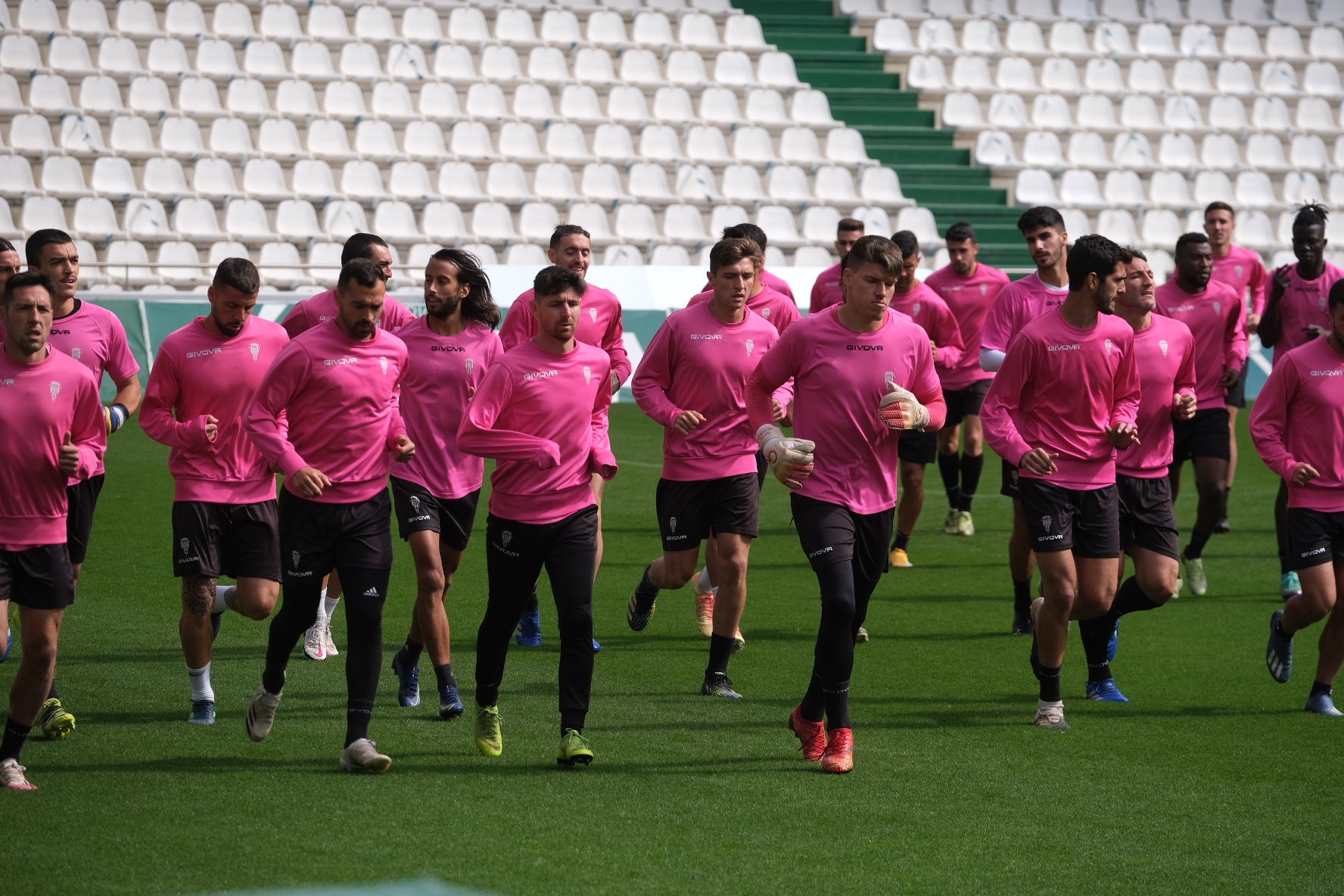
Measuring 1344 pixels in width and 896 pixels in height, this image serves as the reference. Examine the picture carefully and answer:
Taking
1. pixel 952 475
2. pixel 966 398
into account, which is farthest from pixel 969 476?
pixel 966 398

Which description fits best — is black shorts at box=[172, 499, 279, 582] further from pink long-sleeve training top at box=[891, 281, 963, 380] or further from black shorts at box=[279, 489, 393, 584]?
pink long-sleeve training top at box=[891, 281, 963, 380]

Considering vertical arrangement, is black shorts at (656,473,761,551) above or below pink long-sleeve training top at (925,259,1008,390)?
below

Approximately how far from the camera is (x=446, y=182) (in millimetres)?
20844

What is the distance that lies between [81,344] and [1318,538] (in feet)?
19.7

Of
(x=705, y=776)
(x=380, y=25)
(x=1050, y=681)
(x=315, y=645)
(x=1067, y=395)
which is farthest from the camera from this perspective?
(x=380, y=25)

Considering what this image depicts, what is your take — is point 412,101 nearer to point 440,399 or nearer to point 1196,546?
point 1196,546

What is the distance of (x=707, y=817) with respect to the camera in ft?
19.0

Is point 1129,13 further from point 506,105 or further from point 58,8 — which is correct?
point 58,8

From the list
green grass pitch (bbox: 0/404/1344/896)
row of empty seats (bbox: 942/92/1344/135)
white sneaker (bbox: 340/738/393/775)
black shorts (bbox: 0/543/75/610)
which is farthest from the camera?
row of empty seats (bbox: 942/92/1344/135)

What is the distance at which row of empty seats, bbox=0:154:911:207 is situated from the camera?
19703 mm

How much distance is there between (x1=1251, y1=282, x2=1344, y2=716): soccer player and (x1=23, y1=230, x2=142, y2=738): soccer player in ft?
17.7

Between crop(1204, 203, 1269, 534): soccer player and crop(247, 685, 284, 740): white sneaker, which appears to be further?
crop(1204, 203, 1269, 534): soccer player

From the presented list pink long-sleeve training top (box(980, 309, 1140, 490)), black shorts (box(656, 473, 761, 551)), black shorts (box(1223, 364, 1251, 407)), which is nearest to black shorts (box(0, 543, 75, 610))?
black shorts (box(656, 473, 761, 551))

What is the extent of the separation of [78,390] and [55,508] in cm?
47
